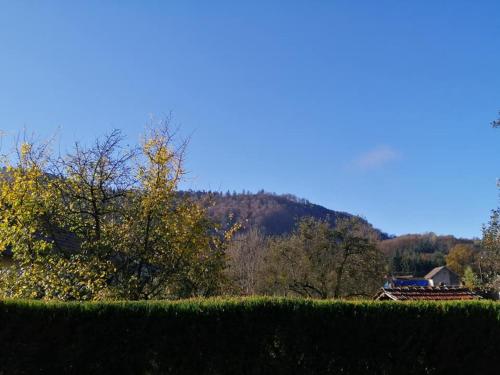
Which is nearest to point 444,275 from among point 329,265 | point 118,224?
point 329,265

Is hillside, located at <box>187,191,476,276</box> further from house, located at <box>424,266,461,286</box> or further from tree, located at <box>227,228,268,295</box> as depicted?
tree, located at <box>227,228,268,295</box>

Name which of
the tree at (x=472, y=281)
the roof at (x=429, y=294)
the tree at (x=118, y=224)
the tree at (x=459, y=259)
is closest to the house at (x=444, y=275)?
the tree at (x=459, y=259)

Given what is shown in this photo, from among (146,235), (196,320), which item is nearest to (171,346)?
(196,320)

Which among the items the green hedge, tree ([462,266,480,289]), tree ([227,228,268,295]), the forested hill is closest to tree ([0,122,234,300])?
the green hedge

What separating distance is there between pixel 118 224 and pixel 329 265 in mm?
21688

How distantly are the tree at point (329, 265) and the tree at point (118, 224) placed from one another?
768 inches

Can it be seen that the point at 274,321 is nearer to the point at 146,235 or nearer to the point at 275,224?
the point at 146,235

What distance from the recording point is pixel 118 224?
1111 cm

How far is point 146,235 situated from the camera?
35.3 ft

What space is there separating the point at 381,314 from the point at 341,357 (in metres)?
0.98

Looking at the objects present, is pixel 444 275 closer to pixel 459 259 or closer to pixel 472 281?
pixel 459 259

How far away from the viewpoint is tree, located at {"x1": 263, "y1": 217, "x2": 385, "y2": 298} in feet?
99.7

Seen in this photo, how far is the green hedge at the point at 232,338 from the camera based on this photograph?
672 cm

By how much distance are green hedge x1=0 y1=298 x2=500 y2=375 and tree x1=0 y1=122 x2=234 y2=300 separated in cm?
308
